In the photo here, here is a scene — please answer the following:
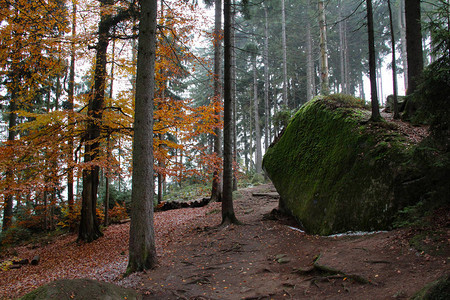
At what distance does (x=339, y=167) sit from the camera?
22.4ft

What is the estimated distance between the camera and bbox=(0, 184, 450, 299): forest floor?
12.6ft

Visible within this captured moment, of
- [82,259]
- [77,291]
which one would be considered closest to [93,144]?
[82,259]

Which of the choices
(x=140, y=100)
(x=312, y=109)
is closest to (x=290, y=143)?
(x=312, y=109)

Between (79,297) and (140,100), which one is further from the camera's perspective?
(140,100)

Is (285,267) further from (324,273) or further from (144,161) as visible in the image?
(144,161)

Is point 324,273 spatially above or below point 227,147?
below

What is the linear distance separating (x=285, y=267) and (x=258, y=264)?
69cm

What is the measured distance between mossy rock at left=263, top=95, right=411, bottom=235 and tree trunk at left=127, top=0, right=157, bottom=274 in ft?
14.2

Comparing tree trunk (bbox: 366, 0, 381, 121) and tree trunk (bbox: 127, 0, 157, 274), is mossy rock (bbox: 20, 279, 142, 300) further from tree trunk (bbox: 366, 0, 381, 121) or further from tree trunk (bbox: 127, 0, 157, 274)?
tree trunk (bbox: 366, 0, 381, 121)

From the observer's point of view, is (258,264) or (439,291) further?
(258,264)

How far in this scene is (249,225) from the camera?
28.6ft

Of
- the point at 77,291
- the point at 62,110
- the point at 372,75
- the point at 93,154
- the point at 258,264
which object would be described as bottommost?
the point at 258,264

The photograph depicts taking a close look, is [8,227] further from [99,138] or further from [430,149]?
[430,149]

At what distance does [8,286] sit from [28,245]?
Result: 676 cm
